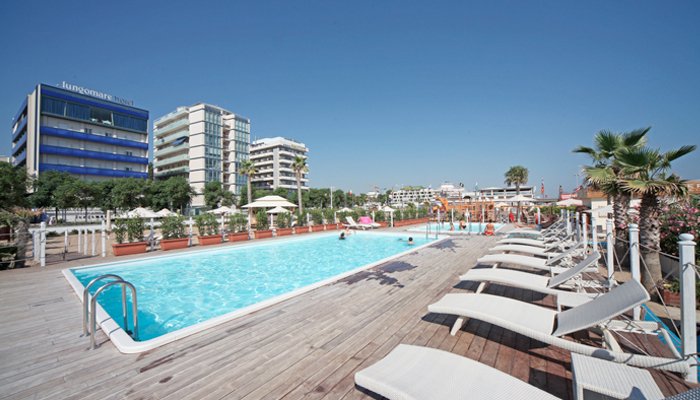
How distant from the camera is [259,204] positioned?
57.5 feet

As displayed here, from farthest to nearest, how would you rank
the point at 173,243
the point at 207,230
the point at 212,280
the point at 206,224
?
the point at 207,230 < the point at 206,224 < the point at 173,243 < the point at 212,280

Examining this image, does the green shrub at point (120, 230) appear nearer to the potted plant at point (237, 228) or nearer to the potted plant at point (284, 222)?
the potted plant at point (237, 228)

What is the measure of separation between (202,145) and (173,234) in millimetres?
50524

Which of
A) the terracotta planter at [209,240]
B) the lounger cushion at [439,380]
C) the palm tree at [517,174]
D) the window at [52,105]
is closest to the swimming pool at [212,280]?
the terracotta planter at [209,240]

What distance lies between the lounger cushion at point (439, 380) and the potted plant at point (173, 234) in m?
12.3

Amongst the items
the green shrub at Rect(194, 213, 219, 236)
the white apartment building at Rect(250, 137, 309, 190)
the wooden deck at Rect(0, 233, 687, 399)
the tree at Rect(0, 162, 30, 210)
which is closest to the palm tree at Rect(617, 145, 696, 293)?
the wooden deck at Rect(0, 233, 687, 399)

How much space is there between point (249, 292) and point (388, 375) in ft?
20.8

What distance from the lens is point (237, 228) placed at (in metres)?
15.0

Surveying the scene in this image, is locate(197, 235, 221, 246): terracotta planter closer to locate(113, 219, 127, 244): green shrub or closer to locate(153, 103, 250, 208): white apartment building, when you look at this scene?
locate(113, 219, 127, 244): green shrub

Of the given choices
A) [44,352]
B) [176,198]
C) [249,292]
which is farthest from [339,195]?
[44,352]

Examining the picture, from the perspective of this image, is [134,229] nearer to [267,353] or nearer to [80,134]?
[267,353]

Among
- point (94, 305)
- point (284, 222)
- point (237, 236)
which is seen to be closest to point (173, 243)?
point (237, 236)

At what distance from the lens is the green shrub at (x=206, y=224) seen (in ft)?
44.4

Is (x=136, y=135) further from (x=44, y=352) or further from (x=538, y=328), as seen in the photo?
(x=538, y=328)
